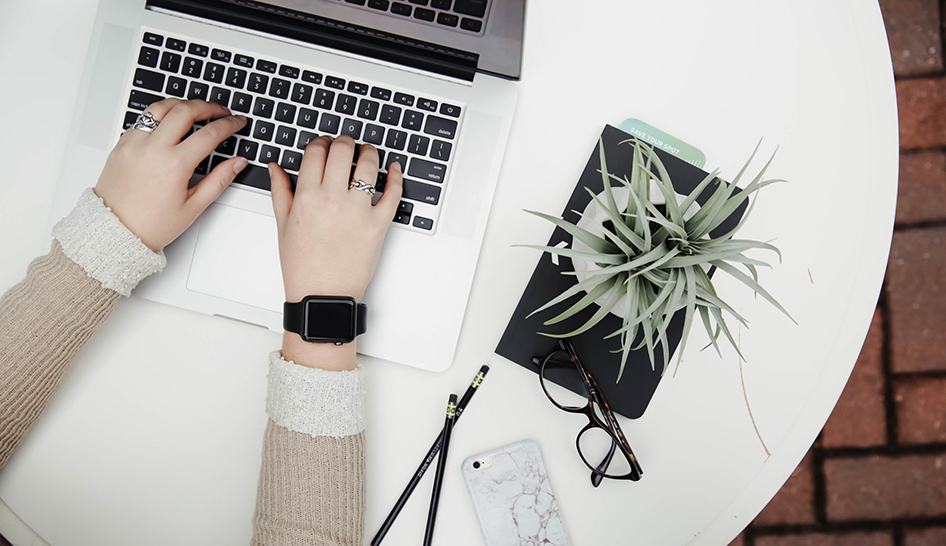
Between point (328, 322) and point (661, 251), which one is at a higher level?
point (661, 251)

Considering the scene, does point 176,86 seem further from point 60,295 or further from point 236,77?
point 60,295

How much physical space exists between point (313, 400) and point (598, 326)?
0.31m

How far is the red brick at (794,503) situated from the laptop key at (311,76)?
115 cm

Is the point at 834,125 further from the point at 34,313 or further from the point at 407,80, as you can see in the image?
the point at 34,313

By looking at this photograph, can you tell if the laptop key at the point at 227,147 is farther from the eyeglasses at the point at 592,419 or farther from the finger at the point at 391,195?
the eyeglasses at the point at 592,419

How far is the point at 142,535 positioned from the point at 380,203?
45 cm

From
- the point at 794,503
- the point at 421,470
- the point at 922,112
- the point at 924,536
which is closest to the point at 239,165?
the point at 421,470

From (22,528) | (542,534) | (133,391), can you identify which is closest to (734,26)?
(542,534)

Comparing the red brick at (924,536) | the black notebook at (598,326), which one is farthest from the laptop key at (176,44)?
the red brick at (924,536)

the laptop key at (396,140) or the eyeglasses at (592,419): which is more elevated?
the laptop key at (396,140)

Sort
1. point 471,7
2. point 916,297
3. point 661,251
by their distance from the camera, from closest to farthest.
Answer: point 661,251 → point 471,7 → point 916,297

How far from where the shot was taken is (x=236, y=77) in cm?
62

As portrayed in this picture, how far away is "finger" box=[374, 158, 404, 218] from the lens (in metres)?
0.59

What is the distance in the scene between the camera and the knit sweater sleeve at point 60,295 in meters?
0.59
